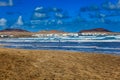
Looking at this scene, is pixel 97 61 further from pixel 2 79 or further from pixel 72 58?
pixel 2 79

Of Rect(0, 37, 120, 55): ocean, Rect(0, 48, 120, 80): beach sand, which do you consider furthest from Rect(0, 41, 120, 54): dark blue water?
Rect(0, 48, 120, 80): beach sand

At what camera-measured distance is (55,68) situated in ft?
45.5

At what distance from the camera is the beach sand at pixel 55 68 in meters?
12.4

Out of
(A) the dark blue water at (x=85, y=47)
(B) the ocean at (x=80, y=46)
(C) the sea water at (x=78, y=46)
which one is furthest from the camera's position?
(C) the sea water at (x=78, y=46)

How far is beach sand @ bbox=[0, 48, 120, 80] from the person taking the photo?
12.4 meters

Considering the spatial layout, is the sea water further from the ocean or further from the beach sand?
the beach sand

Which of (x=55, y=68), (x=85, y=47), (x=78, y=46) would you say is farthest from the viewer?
(x=78, y=46)

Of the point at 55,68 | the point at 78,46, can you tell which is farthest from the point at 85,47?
the point at 55,68

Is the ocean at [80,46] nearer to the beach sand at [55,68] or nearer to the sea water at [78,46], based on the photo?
the sea water at [78,46]

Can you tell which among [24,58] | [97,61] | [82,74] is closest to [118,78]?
[82,74]

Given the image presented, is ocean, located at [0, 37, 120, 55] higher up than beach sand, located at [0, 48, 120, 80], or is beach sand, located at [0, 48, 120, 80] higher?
ocean, located at [0, 37, 120, 55]

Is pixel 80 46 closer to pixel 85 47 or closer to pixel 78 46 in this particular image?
pixel 78 46

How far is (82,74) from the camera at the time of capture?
13008mm

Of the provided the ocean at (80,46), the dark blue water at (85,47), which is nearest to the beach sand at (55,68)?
the ocean at (80,46)
